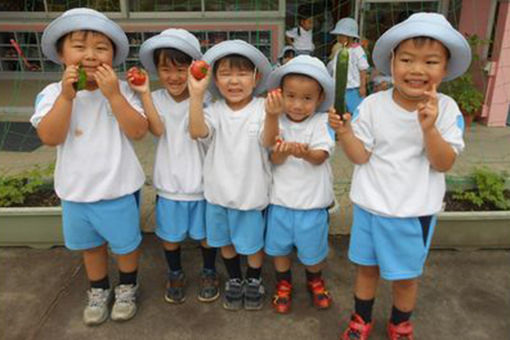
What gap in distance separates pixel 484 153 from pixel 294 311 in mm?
3090

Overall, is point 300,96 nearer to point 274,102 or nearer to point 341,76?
point 274,102

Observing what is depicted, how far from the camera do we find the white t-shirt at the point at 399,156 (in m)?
1.81

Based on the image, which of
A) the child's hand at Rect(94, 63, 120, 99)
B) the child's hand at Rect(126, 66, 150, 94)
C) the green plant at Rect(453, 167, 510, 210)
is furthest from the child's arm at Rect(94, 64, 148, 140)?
the green plant at Rect(453, 167, 510, 210)

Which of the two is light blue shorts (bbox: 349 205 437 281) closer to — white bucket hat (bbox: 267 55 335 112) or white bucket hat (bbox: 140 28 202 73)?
white bucket hat (bbox: 267 55 335 112)

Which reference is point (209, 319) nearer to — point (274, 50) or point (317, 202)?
point (317, 202)

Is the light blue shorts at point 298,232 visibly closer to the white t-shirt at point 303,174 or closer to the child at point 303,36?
the white t-shirt at point 303,174

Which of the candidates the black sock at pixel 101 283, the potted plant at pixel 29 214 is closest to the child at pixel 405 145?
the black sock at pixel 101 283

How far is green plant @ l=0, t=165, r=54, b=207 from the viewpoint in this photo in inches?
117

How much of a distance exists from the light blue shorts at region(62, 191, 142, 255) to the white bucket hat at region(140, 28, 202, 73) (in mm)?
681

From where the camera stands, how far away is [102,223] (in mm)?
2158

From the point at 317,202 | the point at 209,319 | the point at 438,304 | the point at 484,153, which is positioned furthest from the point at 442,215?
the point at 484,153

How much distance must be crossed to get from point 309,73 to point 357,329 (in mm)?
1221

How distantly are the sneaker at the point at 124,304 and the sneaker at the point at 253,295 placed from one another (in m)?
0.60

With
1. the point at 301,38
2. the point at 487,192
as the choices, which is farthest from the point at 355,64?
the point at 487,192
